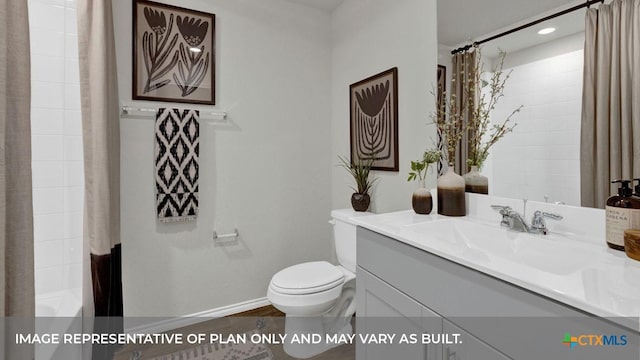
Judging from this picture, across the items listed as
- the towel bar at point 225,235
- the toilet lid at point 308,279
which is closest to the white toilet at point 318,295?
the toilet lid at point 308,279

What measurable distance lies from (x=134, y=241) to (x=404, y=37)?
2.12 metres

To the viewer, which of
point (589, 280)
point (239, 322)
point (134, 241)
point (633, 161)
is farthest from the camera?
point (239, 322)

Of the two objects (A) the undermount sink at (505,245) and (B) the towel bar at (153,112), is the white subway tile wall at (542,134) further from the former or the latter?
(B) the towel bar at (153,112)

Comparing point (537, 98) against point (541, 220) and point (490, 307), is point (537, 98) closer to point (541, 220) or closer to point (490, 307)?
point (541, 220)

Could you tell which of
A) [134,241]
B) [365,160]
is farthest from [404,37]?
[134,241]

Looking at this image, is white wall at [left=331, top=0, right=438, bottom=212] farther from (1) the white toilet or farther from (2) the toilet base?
(2) the toilet base

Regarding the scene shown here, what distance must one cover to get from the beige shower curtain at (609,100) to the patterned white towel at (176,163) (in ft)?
6.67

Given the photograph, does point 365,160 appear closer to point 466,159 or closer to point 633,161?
point 466,159

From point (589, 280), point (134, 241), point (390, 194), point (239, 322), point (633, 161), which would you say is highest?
point (633, 161)

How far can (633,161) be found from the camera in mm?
952

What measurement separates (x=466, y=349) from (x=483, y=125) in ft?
3.26

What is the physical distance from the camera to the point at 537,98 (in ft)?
3.96

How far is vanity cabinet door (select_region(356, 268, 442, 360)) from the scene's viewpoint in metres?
0.97

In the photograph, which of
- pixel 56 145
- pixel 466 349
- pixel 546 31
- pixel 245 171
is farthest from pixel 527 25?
pixel 56 145
